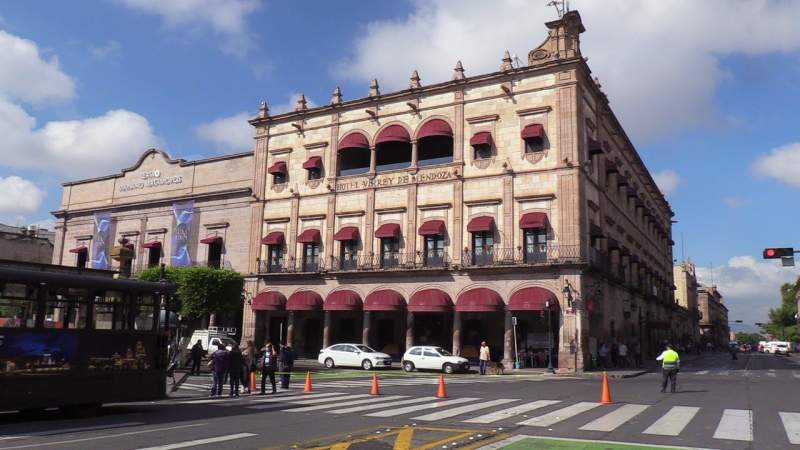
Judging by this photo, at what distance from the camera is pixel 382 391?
19.6 meters

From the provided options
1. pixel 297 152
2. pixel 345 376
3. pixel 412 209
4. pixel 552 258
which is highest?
pixel 297 152

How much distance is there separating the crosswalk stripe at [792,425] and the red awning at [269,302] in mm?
31527

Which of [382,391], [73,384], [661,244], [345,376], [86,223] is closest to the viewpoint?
[73,384]

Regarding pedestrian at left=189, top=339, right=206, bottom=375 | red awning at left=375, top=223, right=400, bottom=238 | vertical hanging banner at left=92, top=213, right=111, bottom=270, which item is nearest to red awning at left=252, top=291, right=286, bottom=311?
red awning at left=375, top=223, right=400, bottom=238

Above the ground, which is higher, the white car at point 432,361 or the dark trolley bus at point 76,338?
the dark trolley bus at point 76,338

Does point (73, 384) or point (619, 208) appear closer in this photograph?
point (73, 384)

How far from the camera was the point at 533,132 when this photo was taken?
34.2 meters

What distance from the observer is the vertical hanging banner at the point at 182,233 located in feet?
154

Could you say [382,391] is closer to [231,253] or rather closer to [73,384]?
[73,384]

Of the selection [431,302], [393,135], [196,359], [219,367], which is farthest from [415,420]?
[393,135]

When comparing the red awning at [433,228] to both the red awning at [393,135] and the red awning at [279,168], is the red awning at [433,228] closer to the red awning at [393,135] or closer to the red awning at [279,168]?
the red awning at [393,135]

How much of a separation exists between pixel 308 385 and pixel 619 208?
1244 inches

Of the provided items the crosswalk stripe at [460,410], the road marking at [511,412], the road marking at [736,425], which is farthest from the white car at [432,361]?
the road marking at [736,425]

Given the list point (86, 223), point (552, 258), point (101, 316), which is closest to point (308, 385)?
point (101, 316)
